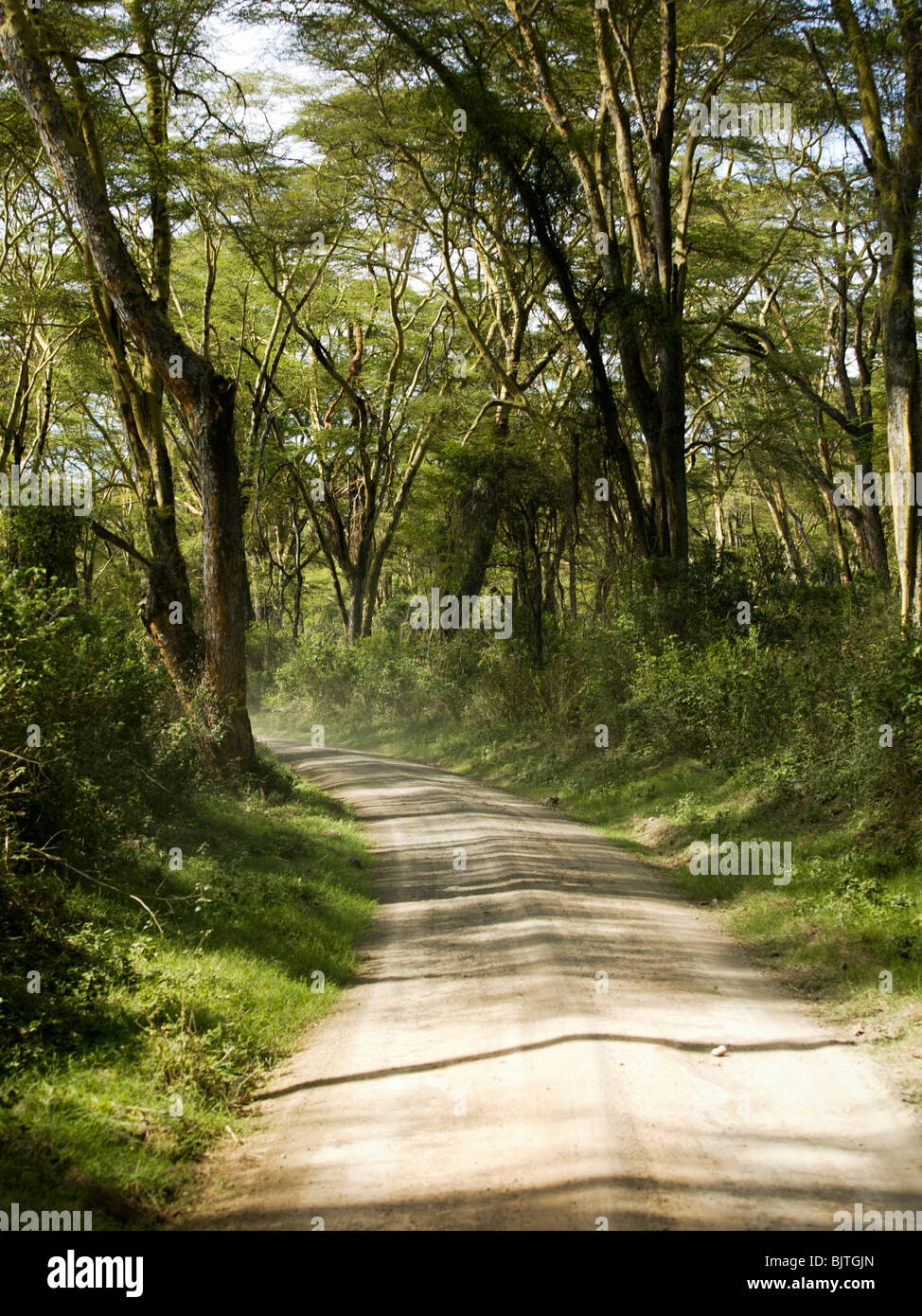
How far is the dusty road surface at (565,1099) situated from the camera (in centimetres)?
381

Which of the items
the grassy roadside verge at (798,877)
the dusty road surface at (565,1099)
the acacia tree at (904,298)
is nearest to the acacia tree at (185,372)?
the grassy roadside verge at (798,877)

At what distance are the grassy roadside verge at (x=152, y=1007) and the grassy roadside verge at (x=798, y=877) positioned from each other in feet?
10.2

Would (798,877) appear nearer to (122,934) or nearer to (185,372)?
(122,934)

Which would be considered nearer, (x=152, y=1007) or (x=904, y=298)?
(x=152, y=1007)

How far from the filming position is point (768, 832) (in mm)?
9695

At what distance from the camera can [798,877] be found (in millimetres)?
8422

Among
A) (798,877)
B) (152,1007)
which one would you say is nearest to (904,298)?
(798,877)

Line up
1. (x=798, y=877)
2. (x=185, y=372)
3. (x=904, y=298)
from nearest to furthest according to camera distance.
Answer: (x=798, y=877), (x=904, y=298), (x=185, y=372)

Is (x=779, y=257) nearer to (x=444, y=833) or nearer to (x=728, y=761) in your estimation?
(x=728, y=761)

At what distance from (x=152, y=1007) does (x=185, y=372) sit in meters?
8.10

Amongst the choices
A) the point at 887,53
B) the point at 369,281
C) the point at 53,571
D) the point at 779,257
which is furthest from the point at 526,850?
the point at 369,281

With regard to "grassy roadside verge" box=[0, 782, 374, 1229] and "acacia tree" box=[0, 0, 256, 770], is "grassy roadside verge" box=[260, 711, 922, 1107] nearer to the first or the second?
"grassy roadside verge" box=[0, 782, 374, 1229]

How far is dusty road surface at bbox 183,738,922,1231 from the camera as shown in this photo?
3.81 m

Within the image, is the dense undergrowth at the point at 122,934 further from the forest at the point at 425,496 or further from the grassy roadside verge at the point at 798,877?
the grassy roadside verge at the point at 798,877
